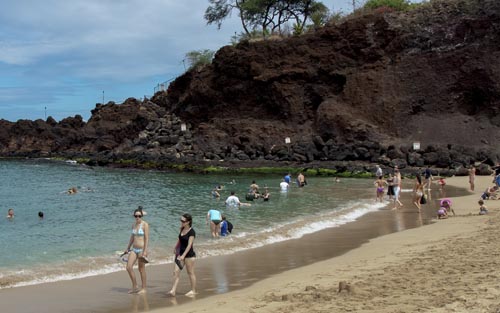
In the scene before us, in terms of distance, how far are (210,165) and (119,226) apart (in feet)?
104

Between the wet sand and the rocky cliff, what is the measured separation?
2791cm

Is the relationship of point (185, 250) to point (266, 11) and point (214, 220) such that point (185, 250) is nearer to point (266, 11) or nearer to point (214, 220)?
point (214, 220)

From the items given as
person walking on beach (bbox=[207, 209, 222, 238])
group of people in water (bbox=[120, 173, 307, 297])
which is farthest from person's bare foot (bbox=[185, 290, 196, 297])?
person walking on beach (bbox=[207, 209, 222, 238])

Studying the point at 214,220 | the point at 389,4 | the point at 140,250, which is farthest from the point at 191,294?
the point at 389,4

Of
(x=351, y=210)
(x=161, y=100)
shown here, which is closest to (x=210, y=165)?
(x=161, y=100)

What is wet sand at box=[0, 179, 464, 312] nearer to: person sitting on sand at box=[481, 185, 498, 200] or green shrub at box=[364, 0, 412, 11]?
person sitting on sand at box=[481, 185, 498, 200]

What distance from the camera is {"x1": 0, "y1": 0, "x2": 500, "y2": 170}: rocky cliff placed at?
162ft

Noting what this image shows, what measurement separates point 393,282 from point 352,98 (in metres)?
48.5

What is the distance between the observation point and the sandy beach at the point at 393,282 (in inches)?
296

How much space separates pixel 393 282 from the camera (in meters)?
9.05

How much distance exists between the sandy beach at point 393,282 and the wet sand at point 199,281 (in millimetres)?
520

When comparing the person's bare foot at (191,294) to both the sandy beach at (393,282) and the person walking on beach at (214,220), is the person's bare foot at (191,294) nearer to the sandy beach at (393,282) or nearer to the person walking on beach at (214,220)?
the sandy beach at (393,282)

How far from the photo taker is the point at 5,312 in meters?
9.20

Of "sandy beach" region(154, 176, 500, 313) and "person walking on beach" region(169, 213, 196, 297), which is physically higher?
"person walking on beach" region(169, 213, 196, 297)
